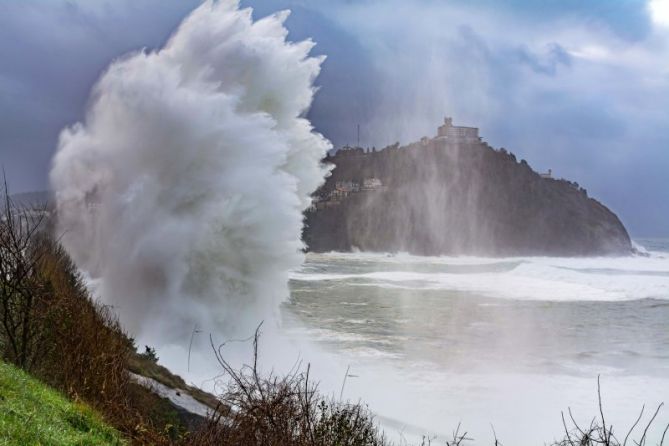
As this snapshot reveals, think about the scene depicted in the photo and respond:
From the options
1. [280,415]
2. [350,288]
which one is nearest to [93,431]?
[280,415]

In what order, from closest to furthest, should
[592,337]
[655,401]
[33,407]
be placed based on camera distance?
[33,407], [655,401], [592,337]

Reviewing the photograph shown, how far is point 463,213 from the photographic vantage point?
433ft

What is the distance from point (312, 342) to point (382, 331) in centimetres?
302

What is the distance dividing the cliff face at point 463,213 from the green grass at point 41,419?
325 ft

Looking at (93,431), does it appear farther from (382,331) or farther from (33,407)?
(382,331)

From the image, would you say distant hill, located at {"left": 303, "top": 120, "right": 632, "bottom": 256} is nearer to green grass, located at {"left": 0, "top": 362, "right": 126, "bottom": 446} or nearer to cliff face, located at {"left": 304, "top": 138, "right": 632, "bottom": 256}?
cliff face, located at {"left": 304, "top": 138, "right": 632, "bottom": 256}

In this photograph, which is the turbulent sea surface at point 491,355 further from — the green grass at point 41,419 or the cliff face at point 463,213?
the cliff face at point 463,213

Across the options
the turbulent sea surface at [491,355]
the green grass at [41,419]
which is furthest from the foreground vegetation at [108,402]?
the turbulent sea surface at [491,355]

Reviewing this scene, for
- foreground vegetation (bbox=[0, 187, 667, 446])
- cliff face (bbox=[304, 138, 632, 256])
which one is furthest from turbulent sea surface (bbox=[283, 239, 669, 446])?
cliff face (bbox=[304, 138, 632, 256])

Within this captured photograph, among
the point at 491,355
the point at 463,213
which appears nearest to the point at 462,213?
the point at 463,213

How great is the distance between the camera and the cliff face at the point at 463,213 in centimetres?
11269

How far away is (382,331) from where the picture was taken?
66.5 ft

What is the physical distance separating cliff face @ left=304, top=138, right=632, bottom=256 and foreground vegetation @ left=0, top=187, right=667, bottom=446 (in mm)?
96716

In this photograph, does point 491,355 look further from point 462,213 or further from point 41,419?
point 462,213
